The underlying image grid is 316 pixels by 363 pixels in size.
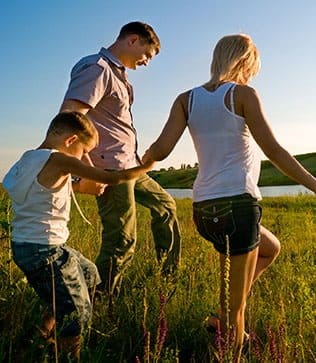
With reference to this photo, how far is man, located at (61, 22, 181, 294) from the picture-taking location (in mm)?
4120

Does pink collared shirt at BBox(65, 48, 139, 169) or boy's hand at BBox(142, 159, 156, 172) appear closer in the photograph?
boy's hand at BBox(142, 159, 156, 172)

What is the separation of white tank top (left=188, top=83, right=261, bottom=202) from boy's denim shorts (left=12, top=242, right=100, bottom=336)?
0.85 m

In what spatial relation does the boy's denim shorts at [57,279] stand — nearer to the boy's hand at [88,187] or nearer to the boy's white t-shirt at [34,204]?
the boy's white t-shirt at [34,204]

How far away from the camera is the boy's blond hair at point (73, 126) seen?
11.0ft

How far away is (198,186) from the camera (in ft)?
10.7

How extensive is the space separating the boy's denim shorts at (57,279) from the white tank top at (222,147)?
85 centimetres

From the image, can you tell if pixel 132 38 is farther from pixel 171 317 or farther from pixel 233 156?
pixel 171 317

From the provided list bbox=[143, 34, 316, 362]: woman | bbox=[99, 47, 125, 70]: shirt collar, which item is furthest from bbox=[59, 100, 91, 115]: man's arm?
bbox=[143, 34, 316, 362]: woman

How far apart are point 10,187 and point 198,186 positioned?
1039 millimetres

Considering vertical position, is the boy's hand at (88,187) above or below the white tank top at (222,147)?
below

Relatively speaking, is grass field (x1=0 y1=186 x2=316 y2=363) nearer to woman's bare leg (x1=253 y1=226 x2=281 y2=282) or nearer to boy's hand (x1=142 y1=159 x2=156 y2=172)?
woman's bare leg (x1=253 y1=226 x2=281 y2=282)

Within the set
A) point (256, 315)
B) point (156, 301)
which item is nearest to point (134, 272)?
point (156, 301)

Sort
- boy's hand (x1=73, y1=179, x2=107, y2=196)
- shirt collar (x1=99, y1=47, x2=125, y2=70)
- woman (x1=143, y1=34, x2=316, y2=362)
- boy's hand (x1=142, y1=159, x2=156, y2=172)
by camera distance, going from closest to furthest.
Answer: woman (x1=143, y1=34, x2=316, y2=362) → boy's hand (x1=142, y1=159, x2=156, y2=172) → boy's hand (x1=73, y1=179, x2=107, y2=196) → shirt collar (x1=99, y1=47, x2=125, y2=70)

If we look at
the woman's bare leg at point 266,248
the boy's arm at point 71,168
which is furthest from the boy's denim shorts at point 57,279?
the woman's bare leg at point 266,248
